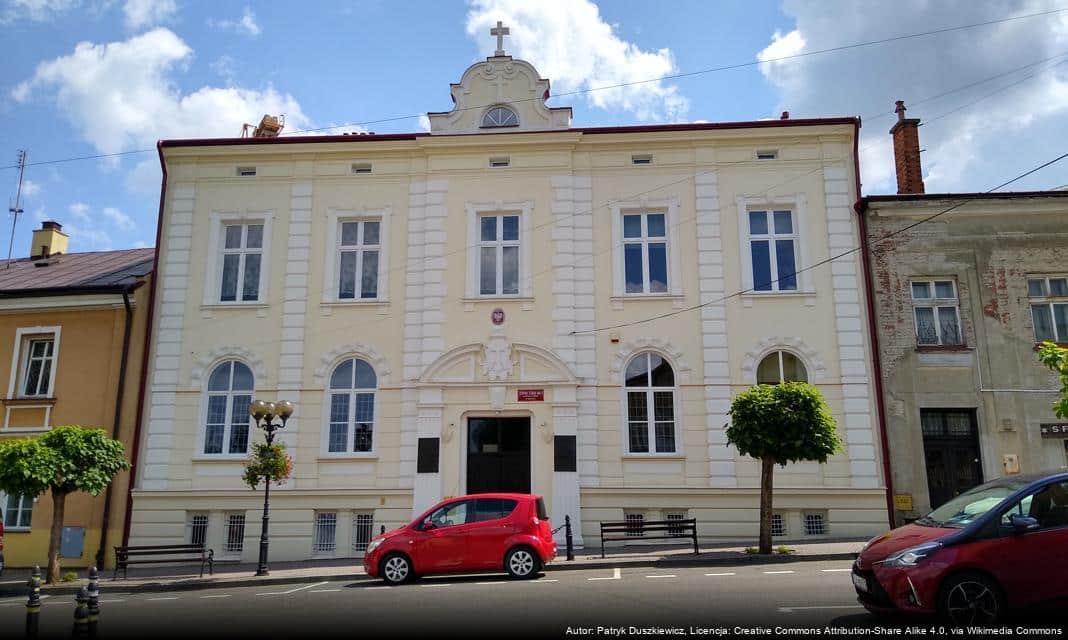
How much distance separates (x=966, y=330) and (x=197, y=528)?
20.1m

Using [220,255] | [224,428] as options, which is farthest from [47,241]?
[224,428]

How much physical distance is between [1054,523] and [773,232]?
1298 cm

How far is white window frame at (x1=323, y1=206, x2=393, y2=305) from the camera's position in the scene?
2064 centimetres

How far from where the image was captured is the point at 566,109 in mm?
21281

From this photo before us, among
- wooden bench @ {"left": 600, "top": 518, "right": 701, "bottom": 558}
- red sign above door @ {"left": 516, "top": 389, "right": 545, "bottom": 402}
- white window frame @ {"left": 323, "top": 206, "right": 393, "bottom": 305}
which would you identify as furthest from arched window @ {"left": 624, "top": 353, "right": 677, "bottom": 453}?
white window frame @ {"left": 323, "top": 206, "right": 393, "bottom": 305}

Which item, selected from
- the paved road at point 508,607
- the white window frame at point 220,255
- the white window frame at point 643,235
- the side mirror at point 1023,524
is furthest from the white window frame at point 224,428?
the side mirror at point 1023,524

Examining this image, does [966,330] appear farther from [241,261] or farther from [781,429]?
[241,261]

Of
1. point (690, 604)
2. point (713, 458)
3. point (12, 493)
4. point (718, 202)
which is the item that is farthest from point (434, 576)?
point (718, 202)

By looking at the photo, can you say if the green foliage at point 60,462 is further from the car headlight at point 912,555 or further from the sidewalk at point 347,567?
the car headlight at point 912,555

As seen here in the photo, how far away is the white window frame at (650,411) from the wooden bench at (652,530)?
189cm

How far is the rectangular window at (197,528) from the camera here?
1958 cm

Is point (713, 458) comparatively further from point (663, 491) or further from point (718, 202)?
point (718, 202)

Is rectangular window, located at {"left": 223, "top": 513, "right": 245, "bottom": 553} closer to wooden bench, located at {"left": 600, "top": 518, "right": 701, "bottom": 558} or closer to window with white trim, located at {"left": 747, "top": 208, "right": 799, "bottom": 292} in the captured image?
wooden bench, located at {"left": 600, "top": 518, "right": 701, "bottom": 558}

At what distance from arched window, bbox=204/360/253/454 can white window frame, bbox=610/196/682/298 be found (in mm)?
10131
